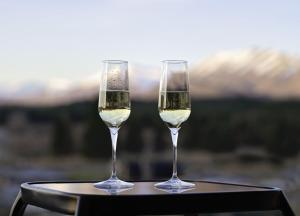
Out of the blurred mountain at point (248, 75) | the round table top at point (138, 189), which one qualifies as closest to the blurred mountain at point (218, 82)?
the blurred mountain at point (248, 75)

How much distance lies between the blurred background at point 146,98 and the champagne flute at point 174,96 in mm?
2155

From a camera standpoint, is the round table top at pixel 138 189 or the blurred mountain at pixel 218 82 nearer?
the round table top at pixel 138 189

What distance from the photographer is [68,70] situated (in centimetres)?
376

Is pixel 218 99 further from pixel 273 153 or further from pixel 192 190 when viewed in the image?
pixel 192 190

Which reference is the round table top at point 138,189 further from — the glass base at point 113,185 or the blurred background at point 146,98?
the blurred background at point 146,98

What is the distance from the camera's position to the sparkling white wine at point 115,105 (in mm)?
1235

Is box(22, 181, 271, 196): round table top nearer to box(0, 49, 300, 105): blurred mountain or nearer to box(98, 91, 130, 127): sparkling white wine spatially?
box(98, 91, 130, 127): sparkling white wine

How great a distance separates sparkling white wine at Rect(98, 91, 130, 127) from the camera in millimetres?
1235

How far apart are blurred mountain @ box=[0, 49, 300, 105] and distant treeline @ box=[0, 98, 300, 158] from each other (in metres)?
0.07

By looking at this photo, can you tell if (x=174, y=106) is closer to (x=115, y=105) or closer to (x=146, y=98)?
(x=115, y=105)

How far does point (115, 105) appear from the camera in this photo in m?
1.23

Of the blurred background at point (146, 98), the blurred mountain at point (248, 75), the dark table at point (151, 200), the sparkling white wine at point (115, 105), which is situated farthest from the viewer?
the blurred mountain at point (248, 75)

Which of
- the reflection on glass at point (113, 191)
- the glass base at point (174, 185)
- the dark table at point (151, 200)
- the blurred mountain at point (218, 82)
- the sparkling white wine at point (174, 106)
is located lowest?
the dark table at point (151, 200)

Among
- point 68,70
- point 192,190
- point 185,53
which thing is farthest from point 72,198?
point 185,53
